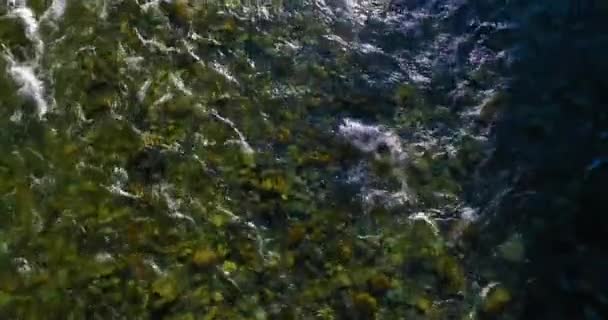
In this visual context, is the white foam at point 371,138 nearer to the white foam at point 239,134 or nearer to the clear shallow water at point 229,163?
the clear shallow water at point 229,163

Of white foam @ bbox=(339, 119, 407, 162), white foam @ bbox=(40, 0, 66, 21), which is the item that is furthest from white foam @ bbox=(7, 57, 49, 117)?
white foam @ bbox=(339, 119, 407, 162)

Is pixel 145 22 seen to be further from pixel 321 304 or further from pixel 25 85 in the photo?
pixel 321 304

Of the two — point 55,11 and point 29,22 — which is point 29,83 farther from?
point 55,11

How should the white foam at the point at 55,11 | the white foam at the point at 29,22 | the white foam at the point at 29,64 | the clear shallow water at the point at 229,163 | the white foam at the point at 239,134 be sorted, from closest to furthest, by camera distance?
the clear shallow water at the point at 229,163 < the white foam at the point at 239,134 < the white foam at the point at 29,64 < the white foam at the point at 29,22 < the white foam at the point at 55,11

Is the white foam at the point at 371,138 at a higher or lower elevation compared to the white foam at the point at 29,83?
higher

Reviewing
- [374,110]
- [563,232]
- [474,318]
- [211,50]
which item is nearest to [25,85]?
[211,50]

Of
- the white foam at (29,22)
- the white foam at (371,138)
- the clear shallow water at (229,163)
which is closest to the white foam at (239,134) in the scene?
the clear shallow water at (229,163)

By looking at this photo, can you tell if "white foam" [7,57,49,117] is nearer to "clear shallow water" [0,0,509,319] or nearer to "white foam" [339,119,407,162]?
"clear shallow water" [0,0,509,319]

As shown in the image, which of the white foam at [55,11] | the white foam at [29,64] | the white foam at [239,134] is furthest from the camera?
the white foam at [55,11]
